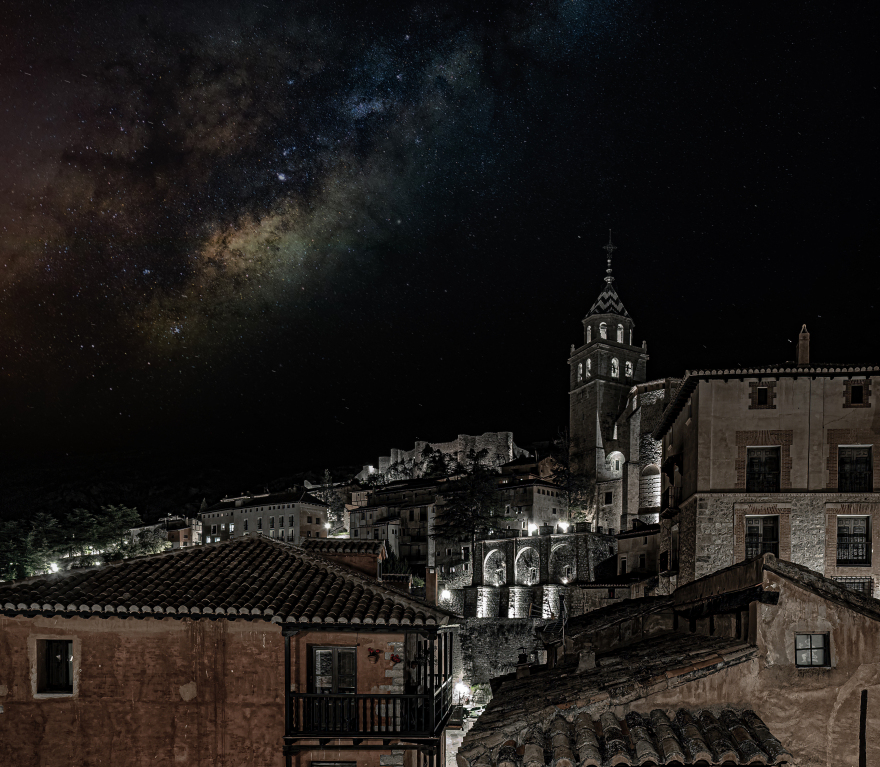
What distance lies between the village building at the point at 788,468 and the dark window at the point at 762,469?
0.03 meters

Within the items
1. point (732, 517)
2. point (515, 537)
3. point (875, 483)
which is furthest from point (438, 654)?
point (515, 537)

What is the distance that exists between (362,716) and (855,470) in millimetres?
20603

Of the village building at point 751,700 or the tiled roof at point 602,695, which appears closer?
the village building at point 751,700

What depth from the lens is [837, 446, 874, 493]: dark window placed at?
94.6 feet

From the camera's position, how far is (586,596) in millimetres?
61906

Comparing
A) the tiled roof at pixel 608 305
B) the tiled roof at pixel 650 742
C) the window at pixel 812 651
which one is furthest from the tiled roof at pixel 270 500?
the window at pixel 812 651

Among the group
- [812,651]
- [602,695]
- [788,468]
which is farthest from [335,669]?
[788,468]

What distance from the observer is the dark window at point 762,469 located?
96.6 ft

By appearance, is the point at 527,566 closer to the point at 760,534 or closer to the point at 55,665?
the point at 760,534

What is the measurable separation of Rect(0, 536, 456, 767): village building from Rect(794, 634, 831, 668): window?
662 cm

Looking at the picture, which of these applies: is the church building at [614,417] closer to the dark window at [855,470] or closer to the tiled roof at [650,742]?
the dark window at [855,470]

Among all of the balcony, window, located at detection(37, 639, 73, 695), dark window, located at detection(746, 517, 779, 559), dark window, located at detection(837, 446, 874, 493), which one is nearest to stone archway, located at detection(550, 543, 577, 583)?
dark window, located at detection(746, 517, 779, 559)

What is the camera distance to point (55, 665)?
54.8 feet

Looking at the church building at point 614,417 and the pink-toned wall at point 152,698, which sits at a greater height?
the church building at point 614,417
